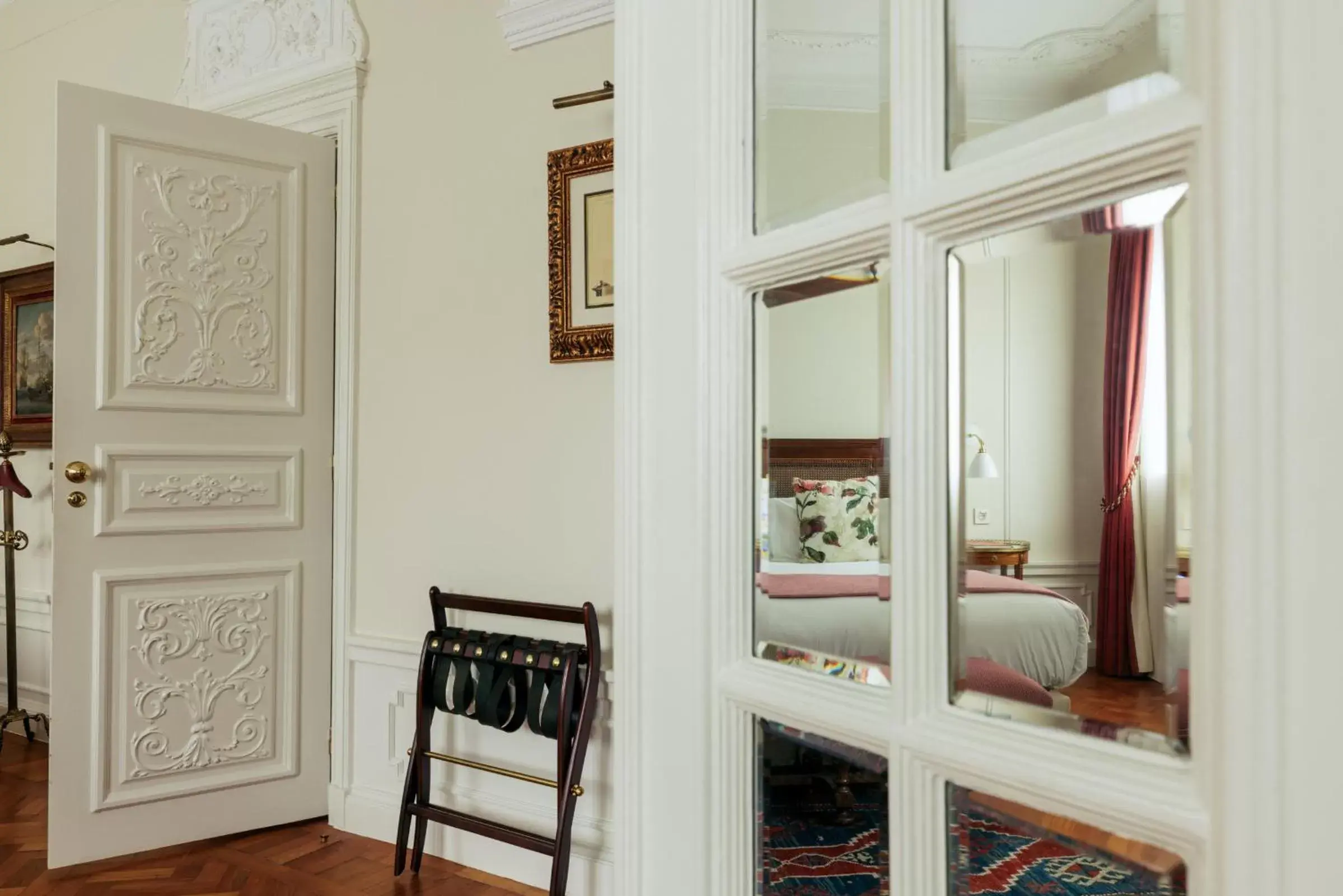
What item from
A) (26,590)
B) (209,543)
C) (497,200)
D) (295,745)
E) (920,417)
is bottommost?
(295,745)

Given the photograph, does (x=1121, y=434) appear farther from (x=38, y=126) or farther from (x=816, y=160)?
(x=38, y=126)

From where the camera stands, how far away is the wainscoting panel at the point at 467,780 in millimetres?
2480

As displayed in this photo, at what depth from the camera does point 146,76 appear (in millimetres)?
3648

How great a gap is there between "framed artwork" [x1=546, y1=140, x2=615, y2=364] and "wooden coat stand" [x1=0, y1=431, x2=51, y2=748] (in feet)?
7.88

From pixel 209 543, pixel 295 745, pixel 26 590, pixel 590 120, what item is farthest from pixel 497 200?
pixel 26 590

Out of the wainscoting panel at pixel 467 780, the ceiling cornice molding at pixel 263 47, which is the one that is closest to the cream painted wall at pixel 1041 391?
the wainscoting panel at pixel 467 780

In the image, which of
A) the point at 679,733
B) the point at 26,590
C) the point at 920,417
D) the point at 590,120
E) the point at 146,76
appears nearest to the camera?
the point at 920,417

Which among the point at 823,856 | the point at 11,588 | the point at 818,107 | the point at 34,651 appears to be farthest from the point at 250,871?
the point at 818,107

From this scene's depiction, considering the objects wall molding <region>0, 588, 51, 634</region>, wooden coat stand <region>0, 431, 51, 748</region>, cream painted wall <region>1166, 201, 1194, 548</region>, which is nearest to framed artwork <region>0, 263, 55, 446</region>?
wooden coat stand <region>0, 431, 51, 748</region>

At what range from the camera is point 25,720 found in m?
3.89

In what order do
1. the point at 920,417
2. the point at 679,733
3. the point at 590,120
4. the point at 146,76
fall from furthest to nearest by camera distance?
the point at 146,76
the point at 590,120
the point at 679,733
the point at 920,417

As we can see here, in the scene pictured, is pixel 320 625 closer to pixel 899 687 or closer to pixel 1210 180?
pixel 899 687

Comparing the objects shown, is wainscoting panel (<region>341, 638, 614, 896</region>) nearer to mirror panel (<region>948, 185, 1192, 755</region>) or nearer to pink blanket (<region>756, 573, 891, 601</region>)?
pink blanket (<region>756, 573, 891, 601</region>)

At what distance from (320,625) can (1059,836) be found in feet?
9.47
